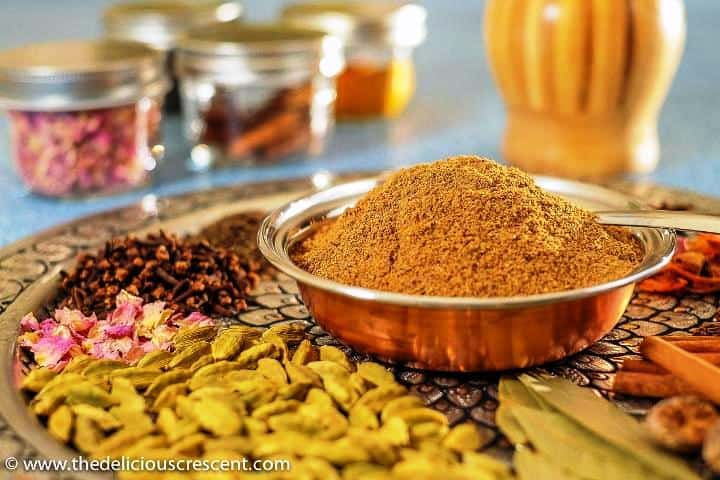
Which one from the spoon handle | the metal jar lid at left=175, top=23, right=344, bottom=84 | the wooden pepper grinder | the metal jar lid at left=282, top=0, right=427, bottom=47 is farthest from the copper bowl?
the metal jar lid at left=282, top=0, right=427, bottom=47

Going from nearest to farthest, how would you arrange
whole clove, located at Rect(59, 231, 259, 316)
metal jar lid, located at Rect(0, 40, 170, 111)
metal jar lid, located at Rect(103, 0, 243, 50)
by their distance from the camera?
whole clove, located at Rect(59, 231, 259, 316)
metal jar lid, located at Rect(0, 40, 170, 111)
metal jar lid, located at Rect(103, 0, 243, 50)

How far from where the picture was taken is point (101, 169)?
1371mm

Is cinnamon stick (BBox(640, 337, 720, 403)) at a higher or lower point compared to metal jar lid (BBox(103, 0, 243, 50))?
lower

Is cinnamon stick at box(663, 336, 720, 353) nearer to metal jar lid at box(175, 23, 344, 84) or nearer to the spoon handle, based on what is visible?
the spoon handle

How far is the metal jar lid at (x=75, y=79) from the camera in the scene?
1.30 meters

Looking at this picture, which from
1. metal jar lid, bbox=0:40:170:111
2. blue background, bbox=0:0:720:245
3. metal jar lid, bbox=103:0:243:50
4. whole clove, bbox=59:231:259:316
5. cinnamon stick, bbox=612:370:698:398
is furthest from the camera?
metal jar lid, bbox=103:0:243:50

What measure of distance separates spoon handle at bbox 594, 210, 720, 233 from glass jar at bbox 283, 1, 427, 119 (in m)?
0.95

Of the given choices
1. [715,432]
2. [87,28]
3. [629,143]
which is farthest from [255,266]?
[87,28]

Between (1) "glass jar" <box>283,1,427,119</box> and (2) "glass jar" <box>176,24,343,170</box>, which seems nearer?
(2) "glass jar" <box>176,24,343,170</box>

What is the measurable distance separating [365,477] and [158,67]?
929 mm

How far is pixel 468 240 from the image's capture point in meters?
0.79

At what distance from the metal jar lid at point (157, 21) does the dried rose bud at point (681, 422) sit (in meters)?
1.24

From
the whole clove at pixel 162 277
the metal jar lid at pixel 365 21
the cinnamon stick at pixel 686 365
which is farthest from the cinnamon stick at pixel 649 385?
the metal jar lid at pixel 365 21

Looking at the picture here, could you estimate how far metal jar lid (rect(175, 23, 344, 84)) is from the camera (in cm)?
147
